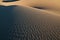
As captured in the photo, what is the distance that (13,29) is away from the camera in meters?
0.28

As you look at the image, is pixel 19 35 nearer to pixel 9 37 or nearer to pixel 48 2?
pixel 9 37

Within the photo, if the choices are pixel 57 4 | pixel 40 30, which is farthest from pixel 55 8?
pixel 40 30

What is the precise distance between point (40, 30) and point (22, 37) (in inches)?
1.9

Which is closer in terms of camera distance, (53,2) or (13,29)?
(13,29)

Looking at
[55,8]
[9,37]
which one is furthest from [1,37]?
[55,8]

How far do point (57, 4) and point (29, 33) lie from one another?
0.40 m

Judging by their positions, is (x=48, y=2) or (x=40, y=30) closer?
(x=40, y=30)

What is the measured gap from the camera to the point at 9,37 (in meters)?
0.24

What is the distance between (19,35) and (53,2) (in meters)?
0.44

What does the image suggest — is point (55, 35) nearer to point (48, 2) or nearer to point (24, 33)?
point (24, 33)

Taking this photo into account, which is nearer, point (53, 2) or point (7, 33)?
point (7, 33)

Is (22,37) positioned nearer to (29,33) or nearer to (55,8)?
(29,33)

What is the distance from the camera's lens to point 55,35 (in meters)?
0.25

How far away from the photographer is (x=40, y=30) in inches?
10.8
